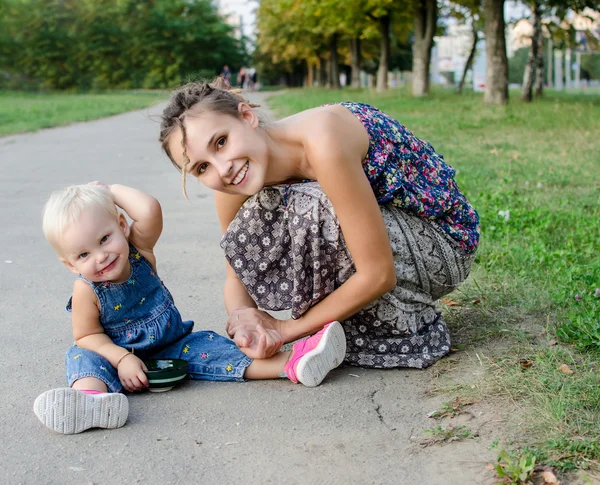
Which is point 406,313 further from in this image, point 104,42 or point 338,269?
point 104,42

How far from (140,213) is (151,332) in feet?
1.42

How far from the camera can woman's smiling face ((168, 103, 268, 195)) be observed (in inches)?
102

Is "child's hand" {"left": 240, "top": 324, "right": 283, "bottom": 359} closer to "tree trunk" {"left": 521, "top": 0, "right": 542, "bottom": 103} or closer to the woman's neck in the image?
the woman's neck

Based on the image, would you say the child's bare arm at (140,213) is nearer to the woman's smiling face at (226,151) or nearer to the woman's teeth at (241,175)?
the woman's smiling face at (226,151)

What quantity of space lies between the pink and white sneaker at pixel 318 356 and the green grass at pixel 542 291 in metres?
0.53

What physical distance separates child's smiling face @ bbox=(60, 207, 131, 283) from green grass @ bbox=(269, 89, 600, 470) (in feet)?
4.31

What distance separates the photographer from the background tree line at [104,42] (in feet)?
158

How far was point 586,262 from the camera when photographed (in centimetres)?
396

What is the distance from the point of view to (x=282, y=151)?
271cm

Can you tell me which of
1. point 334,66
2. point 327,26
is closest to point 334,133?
point 327,26

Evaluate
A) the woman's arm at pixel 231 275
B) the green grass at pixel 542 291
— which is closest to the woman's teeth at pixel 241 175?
the woman's arm at pixel 231 275

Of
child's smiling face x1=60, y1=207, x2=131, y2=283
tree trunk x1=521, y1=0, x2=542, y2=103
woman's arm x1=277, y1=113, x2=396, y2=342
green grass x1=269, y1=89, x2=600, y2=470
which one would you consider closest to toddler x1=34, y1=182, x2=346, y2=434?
child's smiling face x1=60, y1=207, x2=131, y2=283

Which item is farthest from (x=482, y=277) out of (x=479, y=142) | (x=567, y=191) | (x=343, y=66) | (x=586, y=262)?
(x=343, y=66)

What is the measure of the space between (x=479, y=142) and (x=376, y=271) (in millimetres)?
7647
